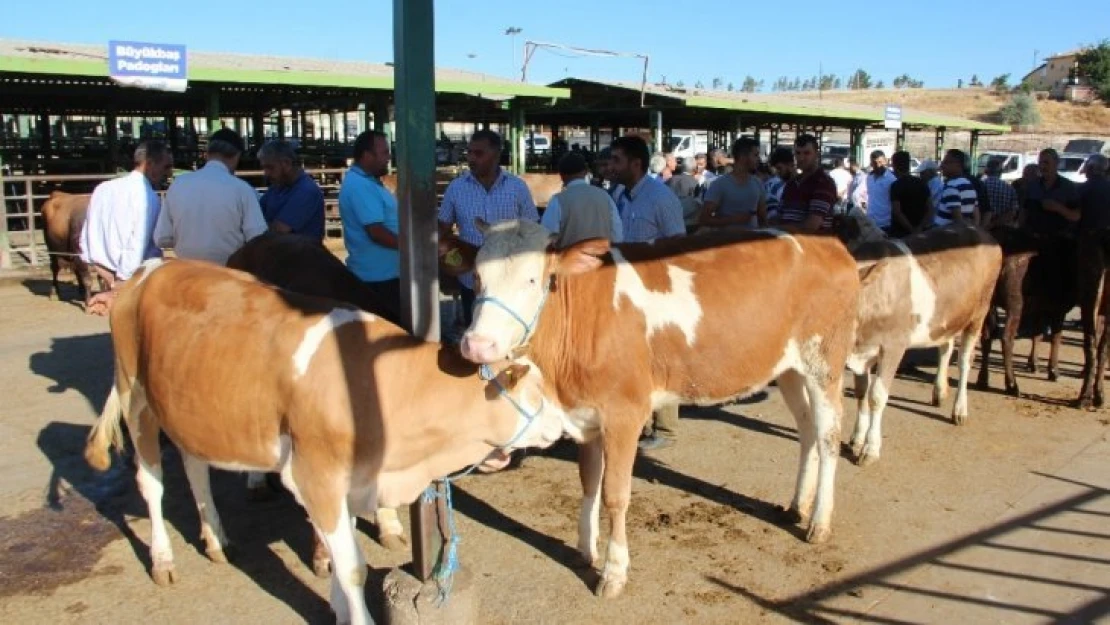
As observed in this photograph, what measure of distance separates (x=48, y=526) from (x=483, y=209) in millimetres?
3173

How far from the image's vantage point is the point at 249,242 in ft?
18.3

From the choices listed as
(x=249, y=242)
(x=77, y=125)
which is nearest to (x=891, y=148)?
(x=77, y=125)

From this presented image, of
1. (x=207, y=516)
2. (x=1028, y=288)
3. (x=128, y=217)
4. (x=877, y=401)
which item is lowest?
(x=207, y=516)

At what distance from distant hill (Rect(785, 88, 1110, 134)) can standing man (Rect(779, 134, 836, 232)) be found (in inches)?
2343

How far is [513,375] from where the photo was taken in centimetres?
368

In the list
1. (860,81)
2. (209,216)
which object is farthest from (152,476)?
(860,81)

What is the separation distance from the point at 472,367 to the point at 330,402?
23.5 inches

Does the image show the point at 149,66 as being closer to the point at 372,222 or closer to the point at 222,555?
the point at 372,222

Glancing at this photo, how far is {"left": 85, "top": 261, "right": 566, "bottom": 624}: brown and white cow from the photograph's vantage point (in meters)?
3.57

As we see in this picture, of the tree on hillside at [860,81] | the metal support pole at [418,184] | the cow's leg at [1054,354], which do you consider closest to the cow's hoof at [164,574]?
the metal support pole at [418,184]

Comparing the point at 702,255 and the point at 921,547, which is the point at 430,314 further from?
the point at 921,547

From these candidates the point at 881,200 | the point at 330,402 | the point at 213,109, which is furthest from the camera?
the point at 213,109

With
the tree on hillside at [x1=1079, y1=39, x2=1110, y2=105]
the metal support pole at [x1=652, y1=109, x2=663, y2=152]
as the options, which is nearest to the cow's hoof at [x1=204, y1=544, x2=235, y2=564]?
the metal support pole at [x1=652, y1=109, x2=663, y2=152]

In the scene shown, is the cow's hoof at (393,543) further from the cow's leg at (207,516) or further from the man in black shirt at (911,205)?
the man in black shirt at (911,205)
